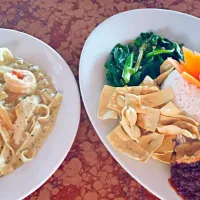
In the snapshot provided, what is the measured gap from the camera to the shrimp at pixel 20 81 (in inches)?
64.9

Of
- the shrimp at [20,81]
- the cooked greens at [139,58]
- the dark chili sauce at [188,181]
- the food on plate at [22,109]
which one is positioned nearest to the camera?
the dark chili sauce at [188,181]

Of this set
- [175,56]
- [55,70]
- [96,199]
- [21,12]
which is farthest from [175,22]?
[96,199]

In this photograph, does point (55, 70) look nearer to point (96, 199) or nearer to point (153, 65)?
point (153, 65)

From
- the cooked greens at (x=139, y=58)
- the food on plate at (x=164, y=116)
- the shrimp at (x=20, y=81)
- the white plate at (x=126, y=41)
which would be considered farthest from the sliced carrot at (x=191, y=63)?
the shrimp at (x=20, y=81)

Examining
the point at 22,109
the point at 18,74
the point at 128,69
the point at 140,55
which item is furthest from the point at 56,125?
the point at 140,55

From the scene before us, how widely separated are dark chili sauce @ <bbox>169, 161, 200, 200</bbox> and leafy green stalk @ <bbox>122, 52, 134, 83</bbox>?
1.47 ft

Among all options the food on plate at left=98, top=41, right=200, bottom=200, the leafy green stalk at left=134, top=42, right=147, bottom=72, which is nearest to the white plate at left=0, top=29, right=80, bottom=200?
the food on plate at left=98, top=41, right=200, bottom=200

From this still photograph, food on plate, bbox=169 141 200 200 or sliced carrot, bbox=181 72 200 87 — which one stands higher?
sliced carrot, bbox=181 72 200 87

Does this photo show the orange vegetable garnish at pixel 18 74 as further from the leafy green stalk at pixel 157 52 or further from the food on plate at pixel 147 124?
the leafy green stalk at pixel 157 52

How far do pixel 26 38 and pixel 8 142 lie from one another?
498 mm

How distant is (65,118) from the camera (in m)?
1.61

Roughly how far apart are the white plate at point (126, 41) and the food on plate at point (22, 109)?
16cm

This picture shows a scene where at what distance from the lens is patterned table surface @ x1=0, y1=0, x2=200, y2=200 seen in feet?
4.99

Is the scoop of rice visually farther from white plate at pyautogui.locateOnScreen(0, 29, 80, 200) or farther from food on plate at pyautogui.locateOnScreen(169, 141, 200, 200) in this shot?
white plate at pyautogui.locateOnScreen(0, 29, 80, 200)
